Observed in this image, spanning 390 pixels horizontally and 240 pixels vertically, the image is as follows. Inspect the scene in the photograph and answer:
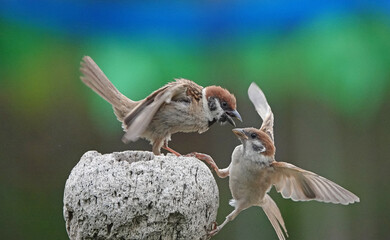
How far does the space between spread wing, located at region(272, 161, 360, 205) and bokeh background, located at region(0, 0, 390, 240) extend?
940 millimetres

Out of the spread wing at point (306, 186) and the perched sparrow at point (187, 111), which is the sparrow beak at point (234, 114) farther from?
the spread wing at point (306, 186)

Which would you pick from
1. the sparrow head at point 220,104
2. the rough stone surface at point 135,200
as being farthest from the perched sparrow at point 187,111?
the rough stone surface at point 135,200

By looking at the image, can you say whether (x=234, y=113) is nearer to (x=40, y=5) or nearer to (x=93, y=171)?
(x=93, y=171)

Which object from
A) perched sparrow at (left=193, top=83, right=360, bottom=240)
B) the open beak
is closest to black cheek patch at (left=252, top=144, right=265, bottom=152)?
perched sparrow at (left=193, top=83, right=360, bottom=240)

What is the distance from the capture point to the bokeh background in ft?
11.9

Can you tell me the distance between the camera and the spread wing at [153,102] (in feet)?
6.72

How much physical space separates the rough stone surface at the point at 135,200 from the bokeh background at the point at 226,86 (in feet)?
5.14

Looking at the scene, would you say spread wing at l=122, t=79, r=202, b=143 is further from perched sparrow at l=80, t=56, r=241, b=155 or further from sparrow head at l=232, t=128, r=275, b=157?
sparrow head at l=232, t=128, r=275, b=157

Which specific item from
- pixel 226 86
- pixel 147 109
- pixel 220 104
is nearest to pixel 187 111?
pixel 220 104

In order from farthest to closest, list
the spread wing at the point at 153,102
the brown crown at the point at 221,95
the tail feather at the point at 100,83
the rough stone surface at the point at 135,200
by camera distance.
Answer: the tail feather at the point at 100,83 → the brown crown at the point at 221,95 → the spread wing at the point at 153,102 → the rough stone surface at the point at 135,200

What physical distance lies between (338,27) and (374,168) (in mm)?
1066

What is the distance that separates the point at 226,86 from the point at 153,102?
5.21 ft

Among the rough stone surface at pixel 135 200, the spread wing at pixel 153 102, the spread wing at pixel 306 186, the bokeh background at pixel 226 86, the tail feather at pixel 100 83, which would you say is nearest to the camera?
the rough stone surface at pixel 135 200

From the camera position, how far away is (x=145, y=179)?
5.80 ft
